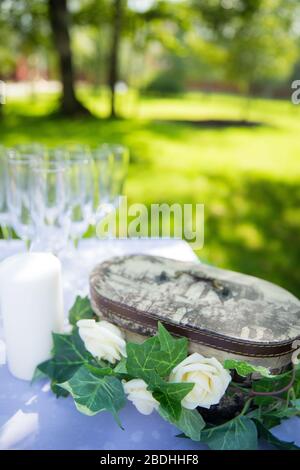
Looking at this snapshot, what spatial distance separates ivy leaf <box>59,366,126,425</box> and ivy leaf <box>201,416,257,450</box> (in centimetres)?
11

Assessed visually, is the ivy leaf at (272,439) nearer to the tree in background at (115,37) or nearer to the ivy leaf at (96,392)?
the ivy leaf at (96,392)

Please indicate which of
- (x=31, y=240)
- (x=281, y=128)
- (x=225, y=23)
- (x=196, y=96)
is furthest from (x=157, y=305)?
(x=196, y=96)

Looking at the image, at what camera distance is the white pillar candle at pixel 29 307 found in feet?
1.92

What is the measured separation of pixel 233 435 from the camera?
53 cm

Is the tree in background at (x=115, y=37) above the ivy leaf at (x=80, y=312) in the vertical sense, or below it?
above

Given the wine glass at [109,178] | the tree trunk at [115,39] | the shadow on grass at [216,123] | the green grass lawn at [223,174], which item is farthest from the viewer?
the shadow on grass at [216,123]

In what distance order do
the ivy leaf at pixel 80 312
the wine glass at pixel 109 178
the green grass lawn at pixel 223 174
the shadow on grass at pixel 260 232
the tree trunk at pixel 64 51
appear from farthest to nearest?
1. the tree trunk at pixel 64 51
2. the green grass lawn at pixel 223 174
3. the shadow on grass at pixel 260 232
4. the wine glass at pixel 109 178
5. the ivy leaf at pixel 80 312

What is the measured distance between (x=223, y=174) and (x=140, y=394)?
172 inches

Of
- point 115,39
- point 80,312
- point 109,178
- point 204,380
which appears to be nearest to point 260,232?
→ point 109,178

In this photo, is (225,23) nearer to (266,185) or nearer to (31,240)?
(266,185)

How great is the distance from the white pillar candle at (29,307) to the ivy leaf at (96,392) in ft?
0.32
